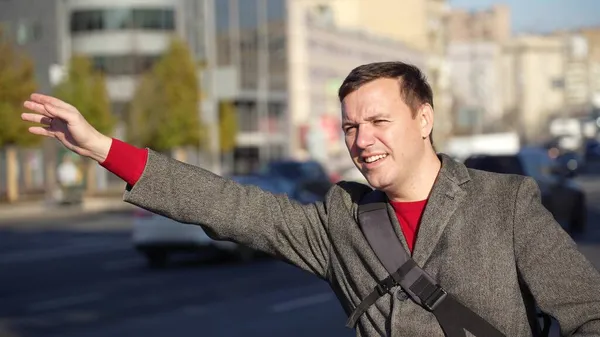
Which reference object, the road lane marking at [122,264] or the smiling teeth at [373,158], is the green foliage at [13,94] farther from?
the smiling teeth at [373,158]

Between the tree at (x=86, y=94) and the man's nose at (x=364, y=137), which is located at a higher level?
the man's nose at (x=364, y=137)

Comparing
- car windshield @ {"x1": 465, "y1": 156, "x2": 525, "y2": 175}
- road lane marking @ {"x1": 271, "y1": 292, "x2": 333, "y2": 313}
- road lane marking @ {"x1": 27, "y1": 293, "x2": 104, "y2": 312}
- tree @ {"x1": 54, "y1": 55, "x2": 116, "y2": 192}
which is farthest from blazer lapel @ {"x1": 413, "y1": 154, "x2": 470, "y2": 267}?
tree @ {"x1": 54, "y1": 55, "x2": 116, "y2": 192}

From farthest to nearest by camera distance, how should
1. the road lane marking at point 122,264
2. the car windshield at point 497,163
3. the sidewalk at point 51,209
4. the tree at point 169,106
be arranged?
the tree at point 169,106
the sidewalk at point 51,209
the road lane marking at point 122,264
the car windshield at point 497,163

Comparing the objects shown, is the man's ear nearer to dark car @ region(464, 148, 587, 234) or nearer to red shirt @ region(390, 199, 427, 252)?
red shirt @ region(390, 199, 427, 252)

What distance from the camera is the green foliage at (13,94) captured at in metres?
47.3

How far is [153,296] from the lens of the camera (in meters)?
17.5

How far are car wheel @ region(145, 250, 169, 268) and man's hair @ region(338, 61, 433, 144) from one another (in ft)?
62.7

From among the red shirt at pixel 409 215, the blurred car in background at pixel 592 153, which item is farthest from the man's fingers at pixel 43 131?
the blurred car in background at pixel 592 153

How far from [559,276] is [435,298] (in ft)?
1.04

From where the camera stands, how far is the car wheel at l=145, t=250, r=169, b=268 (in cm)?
2256

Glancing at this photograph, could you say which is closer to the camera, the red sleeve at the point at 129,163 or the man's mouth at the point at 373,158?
the man's mouth at the point at 373,158

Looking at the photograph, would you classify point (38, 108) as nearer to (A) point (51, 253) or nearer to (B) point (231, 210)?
(B) point (231, 210)

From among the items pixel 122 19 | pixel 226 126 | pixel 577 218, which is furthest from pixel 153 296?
pixel 122 19

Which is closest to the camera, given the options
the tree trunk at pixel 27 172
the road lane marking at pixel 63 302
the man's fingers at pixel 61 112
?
the man's fingers at pixel 61 112
